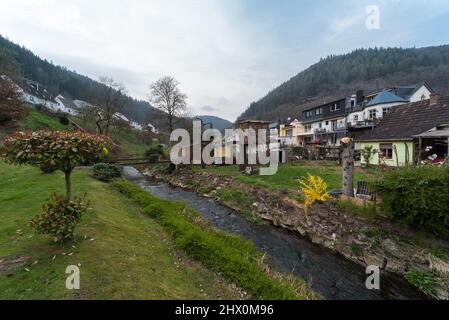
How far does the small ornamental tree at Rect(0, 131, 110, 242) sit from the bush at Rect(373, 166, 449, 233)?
1123 cm

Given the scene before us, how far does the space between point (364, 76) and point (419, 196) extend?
9450 cm

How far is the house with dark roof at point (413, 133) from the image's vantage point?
61.7 feet

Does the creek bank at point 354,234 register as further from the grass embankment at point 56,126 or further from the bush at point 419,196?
the grass embankment at point 56,126

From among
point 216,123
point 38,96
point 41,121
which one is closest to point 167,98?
point 41,121

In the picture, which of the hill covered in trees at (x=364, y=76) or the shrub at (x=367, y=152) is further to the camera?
the hill covered in trees at (x=364, y=76)

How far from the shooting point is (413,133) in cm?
2031

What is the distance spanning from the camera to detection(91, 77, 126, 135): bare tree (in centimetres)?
Result: 4219

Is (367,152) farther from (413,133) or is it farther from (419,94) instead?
(419,94)

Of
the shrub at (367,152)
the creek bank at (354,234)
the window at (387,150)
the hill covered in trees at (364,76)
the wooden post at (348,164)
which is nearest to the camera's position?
the creek bank at (354,234)

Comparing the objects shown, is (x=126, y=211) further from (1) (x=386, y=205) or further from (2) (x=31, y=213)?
(1) (x=386, y=205)

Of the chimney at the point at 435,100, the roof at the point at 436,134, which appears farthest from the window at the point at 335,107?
the roof at the point at 436,134

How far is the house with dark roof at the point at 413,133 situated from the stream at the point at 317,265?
10.6m

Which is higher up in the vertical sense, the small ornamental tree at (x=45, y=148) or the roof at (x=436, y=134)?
the roof at (x=436, y=134)

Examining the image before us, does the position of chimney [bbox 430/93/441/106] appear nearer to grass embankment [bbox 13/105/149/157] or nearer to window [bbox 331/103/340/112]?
window [bbox 331/103/340/112]
